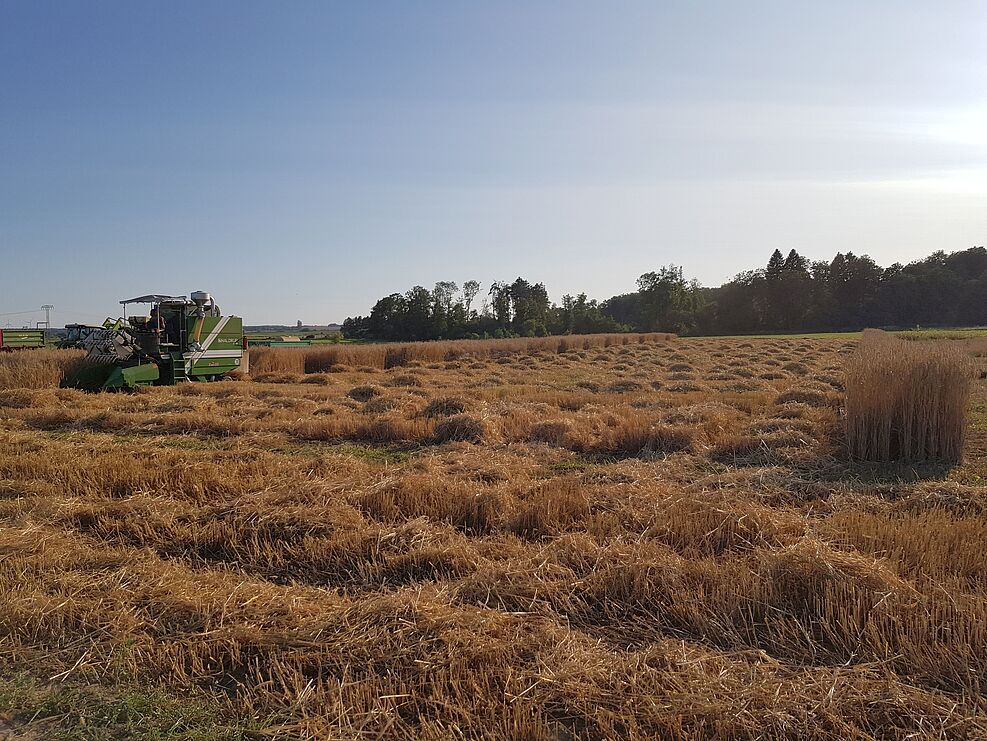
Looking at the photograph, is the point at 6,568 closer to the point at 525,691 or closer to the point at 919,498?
the point at 525,691

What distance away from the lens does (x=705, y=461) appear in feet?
25.5

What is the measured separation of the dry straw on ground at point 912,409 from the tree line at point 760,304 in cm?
5842

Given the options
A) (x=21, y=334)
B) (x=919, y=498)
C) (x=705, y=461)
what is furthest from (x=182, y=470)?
(x=21, y=334)

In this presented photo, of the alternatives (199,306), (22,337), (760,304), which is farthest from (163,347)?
(760,304)

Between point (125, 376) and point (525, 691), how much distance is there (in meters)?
15.0

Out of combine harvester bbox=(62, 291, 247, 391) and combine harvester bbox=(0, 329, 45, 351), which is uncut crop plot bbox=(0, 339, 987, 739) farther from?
combine harvester bbox=(0, 329, 45, 351)

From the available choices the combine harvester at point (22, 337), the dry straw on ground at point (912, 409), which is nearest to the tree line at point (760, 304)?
the combine harvester at point (22, 337)

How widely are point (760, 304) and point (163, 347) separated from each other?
85.6m

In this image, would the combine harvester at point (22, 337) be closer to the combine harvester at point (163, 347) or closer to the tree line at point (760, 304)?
the combine harvester at point (163, 347)

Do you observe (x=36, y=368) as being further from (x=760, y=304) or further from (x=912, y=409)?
(x=760, y=304)

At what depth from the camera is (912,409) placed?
25.0ft

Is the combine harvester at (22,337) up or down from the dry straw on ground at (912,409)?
up

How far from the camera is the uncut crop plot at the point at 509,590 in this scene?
117 inches

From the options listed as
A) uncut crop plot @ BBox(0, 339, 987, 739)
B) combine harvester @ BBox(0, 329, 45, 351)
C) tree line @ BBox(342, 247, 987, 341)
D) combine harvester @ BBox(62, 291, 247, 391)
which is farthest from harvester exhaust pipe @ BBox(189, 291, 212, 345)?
tree line @ BBox(342, 247, 987, 341)
